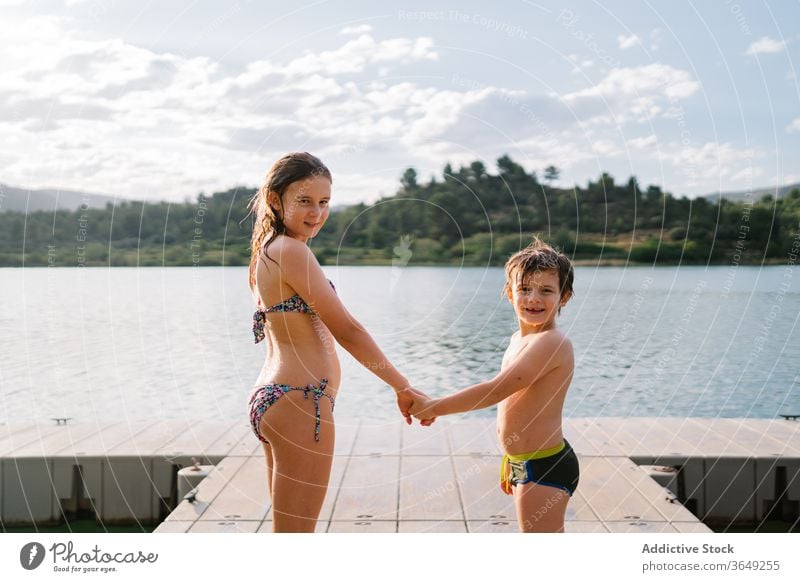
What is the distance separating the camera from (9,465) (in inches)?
259

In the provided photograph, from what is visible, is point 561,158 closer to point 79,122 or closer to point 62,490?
point 79,122

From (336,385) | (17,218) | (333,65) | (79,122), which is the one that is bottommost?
(336,385)

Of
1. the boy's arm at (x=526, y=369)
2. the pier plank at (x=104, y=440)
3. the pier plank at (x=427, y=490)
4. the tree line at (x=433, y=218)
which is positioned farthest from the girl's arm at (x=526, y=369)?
the pier plank at (x=104, y=440)

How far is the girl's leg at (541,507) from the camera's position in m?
3.46

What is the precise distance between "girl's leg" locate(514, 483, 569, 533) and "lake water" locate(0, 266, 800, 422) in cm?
490

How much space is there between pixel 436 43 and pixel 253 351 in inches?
603

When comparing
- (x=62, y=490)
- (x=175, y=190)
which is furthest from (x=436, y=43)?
(x=62, y=490)

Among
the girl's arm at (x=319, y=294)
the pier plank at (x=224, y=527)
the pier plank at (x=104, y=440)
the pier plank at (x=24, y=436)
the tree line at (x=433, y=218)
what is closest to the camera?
the girl's arm at (x=319, y=294)

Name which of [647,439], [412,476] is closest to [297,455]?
[412,476]

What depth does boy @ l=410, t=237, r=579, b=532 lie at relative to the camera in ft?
11.4

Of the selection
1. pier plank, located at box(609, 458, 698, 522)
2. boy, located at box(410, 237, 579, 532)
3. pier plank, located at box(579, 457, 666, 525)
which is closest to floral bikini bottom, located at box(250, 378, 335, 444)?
boy, located at box(410, 237, 579, 532)

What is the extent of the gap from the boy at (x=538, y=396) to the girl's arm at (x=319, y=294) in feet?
1.98

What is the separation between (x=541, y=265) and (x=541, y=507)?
3.57 feet

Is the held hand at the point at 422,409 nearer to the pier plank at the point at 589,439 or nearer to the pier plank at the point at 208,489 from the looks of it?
the pier plank at the point at 208,489
